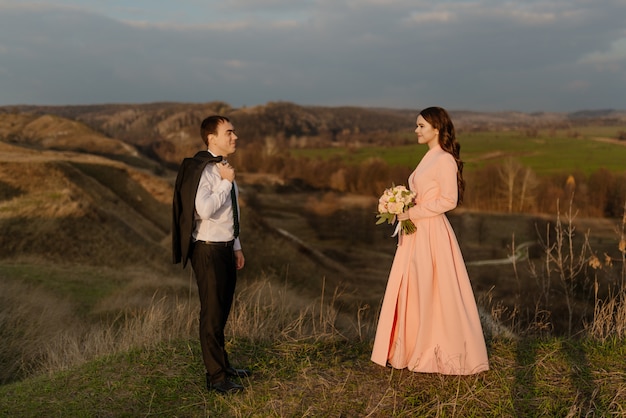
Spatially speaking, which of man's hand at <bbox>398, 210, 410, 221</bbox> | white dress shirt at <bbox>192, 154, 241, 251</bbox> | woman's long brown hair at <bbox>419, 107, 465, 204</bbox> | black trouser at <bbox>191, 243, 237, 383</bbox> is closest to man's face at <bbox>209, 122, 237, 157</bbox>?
white dress shirt at <bbox>192, 154, 241, 251</bbox>

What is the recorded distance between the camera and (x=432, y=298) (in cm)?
588

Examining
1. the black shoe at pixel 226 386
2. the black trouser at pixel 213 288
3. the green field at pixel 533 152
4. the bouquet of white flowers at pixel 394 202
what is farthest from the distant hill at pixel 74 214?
the green field at pixel 533 152

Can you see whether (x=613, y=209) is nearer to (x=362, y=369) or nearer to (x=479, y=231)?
(x=479, y=231)

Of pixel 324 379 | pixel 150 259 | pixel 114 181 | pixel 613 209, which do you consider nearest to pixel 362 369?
pixel 324 379

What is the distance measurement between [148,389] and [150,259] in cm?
2834

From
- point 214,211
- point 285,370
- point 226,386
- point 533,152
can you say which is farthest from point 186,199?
point 533,152

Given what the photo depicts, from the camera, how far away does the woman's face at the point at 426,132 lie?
18.6 feet

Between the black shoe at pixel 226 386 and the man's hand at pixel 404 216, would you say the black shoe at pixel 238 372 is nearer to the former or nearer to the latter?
the black shoe at pixel 226 386

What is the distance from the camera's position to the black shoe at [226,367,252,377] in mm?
5884

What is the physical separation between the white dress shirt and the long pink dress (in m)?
1.79

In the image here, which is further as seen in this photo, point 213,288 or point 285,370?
point 285,370

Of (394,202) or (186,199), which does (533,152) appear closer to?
(394,202)

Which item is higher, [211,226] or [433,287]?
[211,226]

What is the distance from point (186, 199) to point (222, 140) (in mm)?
639
